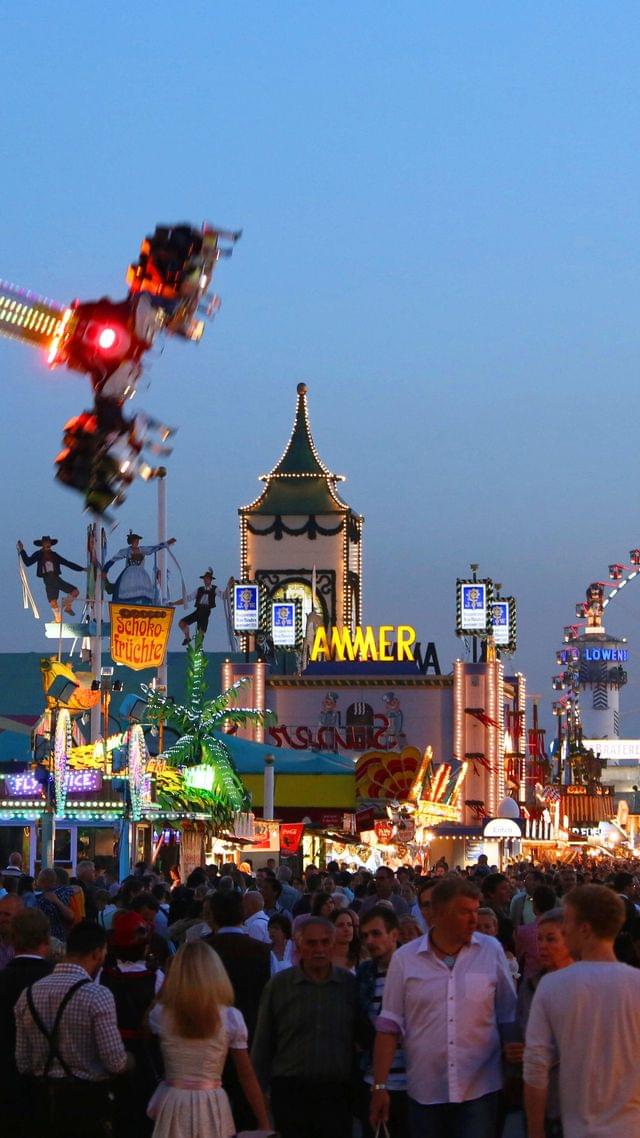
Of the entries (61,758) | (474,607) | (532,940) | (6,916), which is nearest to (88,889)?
(6,916)

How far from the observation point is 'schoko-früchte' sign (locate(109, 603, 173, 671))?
34.5 meters

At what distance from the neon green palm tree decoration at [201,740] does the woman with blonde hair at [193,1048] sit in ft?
78.1

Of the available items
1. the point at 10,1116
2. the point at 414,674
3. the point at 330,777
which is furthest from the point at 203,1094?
the point at 414,674

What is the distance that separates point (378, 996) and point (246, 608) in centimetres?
6306

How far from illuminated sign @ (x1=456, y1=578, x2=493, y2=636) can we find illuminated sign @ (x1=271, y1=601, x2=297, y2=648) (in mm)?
6003

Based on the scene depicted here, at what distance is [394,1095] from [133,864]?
847 inches

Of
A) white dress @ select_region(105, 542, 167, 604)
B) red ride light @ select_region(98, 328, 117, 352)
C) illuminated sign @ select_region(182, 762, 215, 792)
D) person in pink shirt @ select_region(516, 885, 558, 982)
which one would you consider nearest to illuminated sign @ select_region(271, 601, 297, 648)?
white dress @ select_region(105, 542, 167, 604)

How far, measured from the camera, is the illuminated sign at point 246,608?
71875 millimetres

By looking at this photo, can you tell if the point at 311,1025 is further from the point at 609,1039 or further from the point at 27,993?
the point at 609,1039

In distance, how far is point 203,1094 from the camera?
302 inches

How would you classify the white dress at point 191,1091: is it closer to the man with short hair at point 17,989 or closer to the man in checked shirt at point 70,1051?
the man in checked shirt at point 70,1051

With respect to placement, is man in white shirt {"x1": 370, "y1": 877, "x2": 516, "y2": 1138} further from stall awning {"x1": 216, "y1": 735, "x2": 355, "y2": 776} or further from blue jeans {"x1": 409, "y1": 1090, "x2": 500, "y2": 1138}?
stall awning {"x1": 216, "y1": 735, "x2": 355, "y2": 776}

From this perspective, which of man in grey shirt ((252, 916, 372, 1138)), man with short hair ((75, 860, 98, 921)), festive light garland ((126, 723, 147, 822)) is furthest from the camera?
festive light garland ((126, 723, 147, 822))

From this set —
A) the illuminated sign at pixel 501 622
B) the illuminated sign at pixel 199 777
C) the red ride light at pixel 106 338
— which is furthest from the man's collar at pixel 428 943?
the illuminated sign at pixel 501 622
